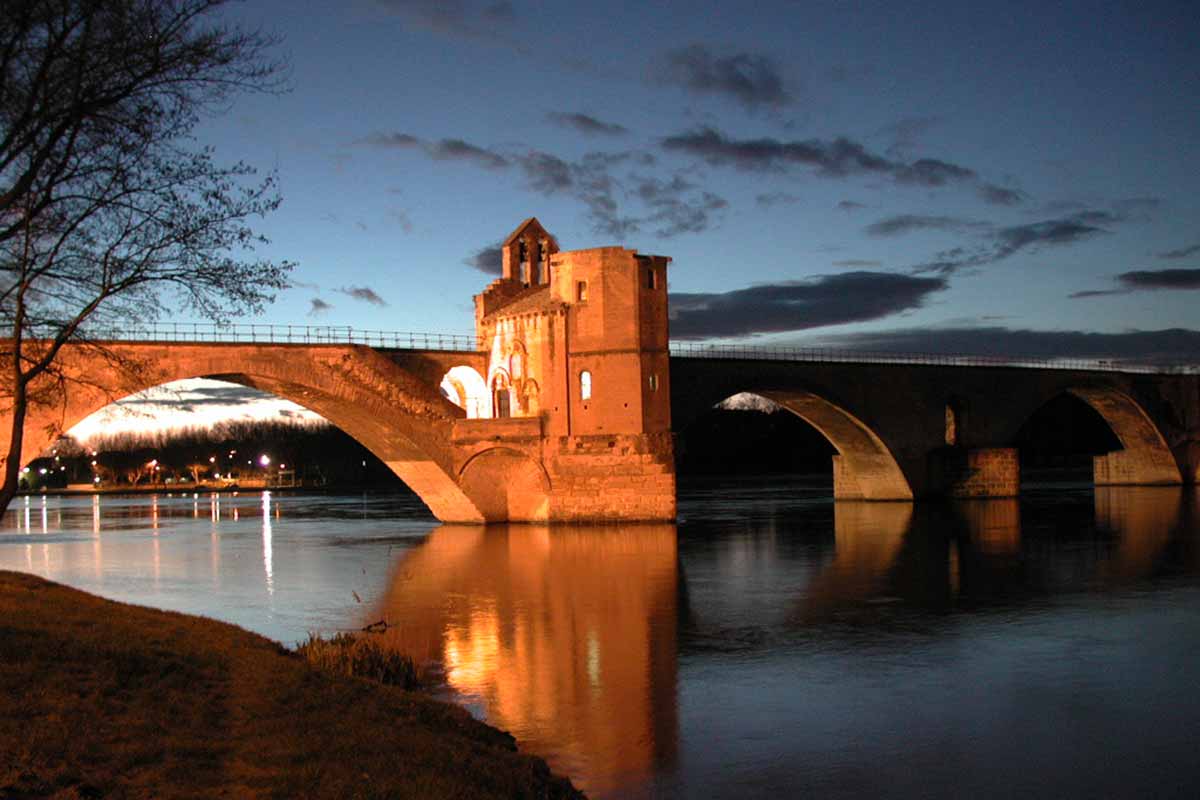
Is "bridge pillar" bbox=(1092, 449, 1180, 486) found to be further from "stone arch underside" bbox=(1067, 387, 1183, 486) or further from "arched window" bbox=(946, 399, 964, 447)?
"arched window" bbox=(946, 399, 964, 447)

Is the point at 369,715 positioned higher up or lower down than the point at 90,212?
lower down

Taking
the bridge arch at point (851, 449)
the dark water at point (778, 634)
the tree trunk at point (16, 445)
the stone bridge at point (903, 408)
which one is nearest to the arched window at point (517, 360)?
the dark water at point (778, 634)

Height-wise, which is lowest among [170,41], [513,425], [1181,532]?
[1181,532]

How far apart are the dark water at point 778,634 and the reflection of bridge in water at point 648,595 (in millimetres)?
73

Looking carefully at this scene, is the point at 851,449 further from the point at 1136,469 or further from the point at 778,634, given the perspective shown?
the point at 778,634

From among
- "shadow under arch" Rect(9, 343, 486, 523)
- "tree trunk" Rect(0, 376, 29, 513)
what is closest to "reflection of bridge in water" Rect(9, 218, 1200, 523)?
"shadow under arch" Rect(9, 343, 486, 523)

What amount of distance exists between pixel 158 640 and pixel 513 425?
104ft

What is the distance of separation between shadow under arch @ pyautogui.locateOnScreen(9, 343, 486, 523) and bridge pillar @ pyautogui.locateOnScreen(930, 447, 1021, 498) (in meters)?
22.7

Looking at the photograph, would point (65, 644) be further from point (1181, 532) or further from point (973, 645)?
point (1181, 532)

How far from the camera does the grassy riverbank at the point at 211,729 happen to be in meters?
8.59

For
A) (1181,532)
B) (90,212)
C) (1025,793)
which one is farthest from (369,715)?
(1181,532)

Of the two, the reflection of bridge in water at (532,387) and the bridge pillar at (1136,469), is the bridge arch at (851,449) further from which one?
Result: the bridge pillar at (1136,469)

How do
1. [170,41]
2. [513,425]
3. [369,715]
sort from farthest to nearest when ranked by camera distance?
[513,425] → [170,41] → [369,715]

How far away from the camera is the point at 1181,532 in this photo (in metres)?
37.5
